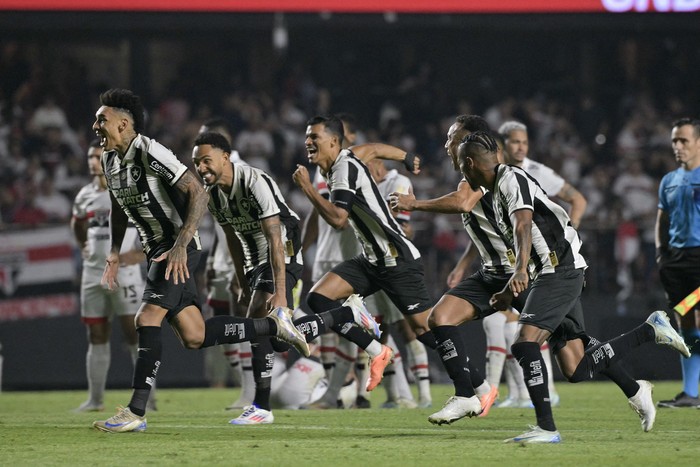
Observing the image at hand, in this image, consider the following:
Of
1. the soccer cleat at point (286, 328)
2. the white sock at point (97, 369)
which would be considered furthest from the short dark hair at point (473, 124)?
the white sock at point (97, 369)

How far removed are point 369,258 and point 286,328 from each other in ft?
3.94

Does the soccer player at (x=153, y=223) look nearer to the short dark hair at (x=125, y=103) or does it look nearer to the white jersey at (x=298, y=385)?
the short dark hair at (x=125, y=103)

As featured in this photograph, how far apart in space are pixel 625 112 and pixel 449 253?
6.73 metres

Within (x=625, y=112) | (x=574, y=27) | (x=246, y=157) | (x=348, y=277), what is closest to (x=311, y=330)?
(x=348, y=277)

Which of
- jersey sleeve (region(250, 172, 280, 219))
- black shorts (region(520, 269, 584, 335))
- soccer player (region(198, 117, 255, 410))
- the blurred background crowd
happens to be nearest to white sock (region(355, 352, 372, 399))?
soccer player (region(198, 117, 255, 410))

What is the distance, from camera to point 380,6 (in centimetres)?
1677

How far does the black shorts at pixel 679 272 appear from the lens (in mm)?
10242

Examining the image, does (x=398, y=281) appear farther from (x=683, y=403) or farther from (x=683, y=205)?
(x=683, y=205)

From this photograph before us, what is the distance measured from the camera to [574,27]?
18406 mm

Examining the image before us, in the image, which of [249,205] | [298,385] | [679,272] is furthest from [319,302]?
[679,272]

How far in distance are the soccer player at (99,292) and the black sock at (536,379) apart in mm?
4575

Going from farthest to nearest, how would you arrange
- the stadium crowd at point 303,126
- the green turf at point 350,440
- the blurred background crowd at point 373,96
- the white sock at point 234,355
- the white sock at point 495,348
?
the blurred background crowd at point 373,96 < the stadium crowd at point 303,126 < the white sock at point 234,355 < the white sock at point 495,348 < the green turf at point 350,440

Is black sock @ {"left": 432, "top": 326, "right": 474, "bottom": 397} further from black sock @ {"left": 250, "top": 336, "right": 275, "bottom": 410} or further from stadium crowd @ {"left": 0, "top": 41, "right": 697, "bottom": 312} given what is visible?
stadium crowd @ {"left": 0, "top": 41, "right": 697, "bottom": 312}

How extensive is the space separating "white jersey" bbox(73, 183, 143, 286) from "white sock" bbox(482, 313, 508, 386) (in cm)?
322
